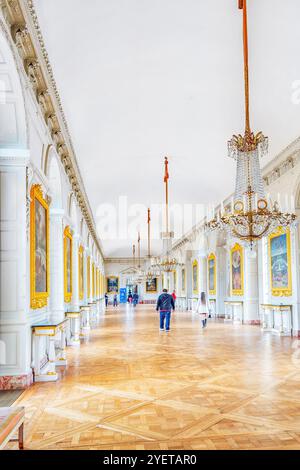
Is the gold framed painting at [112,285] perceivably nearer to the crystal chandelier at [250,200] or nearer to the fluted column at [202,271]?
the fluted column at [202,271]

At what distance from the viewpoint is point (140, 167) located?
13875 millimetres

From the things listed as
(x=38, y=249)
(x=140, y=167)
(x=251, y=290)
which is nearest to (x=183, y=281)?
(x=251, y=290)

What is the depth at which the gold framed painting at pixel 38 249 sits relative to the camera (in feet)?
22.7

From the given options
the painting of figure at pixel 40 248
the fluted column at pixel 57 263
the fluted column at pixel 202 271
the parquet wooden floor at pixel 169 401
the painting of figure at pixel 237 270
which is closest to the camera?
the parquet wooden floor at pixel 169 401

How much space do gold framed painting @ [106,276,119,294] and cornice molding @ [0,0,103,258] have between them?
36.8 metres

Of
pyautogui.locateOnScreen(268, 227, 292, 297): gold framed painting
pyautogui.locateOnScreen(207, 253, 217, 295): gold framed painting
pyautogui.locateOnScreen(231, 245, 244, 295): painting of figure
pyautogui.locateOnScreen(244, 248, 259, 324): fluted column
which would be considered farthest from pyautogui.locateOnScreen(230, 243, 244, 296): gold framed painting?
pyautogui.locateOnScreen(268, 227, 292, 297): gold framed painting

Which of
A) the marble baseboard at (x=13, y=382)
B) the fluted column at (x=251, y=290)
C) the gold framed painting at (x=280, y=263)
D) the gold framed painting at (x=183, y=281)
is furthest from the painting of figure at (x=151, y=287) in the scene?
the marble baseboard at (x=13, y=382)

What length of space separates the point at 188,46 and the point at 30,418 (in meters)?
5.83

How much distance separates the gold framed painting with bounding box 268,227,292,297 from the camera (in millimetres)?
12844

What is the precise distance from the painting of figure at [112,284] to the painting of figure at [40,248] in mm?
39392

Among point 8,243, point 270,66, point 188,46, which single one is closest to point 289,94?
point 270,66

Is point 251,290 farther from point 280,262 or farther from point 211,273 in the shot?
point 211,273

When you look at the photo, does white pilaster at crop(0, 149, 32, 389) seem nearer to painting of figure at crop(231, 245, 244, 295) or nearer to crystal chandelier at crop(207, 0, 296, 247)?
crystal chandelier at crop(207, 0, 296, 247)
